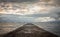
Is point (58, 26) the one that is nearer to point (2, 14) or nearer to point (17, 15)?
point (17, 15)

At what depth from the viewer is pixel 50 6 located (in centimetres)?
233

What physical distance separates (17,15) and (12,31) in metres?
0.28

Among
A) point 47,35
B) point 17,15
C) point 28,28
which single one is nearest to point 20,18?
point 17,15

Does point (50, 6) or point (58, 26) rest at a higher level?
point (50, 6)

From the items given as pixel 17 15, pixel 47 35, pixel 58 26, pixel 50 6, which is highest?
pixel 50 6

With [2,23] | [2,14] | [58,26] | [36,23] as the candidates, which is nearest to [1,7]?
[2,14]

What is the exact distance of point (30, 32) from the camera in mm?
2375

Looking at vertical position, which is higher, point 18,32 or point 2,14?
point 2,14

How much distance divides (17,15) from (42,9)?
0.42 meters

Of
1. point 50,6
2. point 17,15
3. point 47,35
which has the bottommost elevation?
point 47,35

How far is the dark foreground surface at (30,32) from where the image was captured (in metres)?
2.37

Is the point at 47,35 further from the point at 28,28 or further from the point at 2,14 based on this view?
the point at 2,14

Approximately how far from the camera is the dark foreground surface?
2365mm

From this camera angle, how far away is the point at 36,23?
238cm
